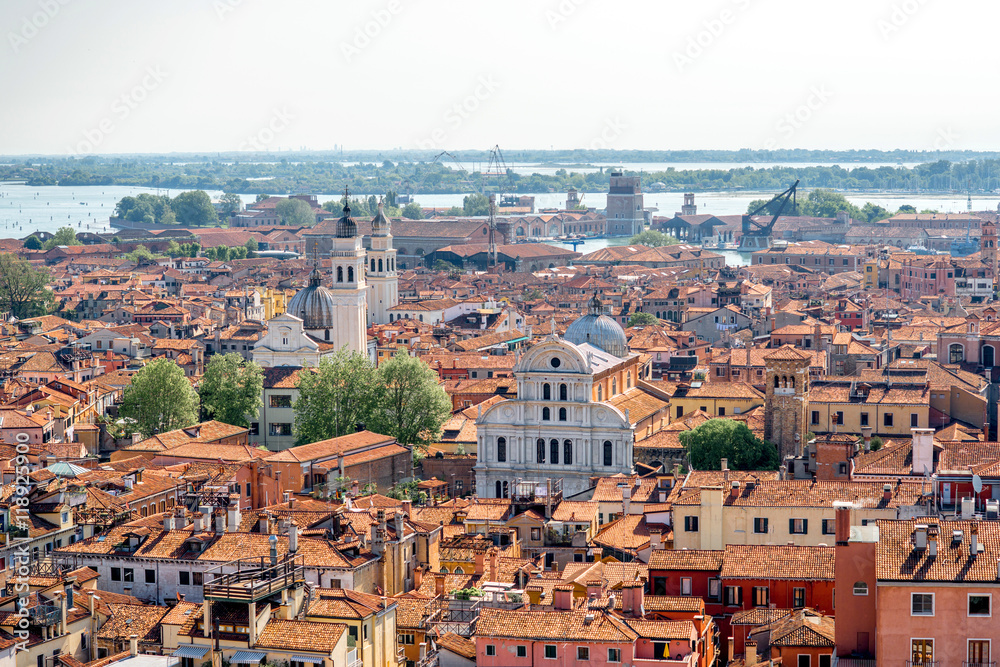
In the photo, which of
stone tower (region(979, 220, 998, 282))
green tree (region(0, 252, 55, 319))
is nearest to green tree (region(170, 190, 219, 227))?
green tree (region(0, 252, 55, 319))

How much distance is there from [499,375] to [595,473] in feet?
Result: 38.6

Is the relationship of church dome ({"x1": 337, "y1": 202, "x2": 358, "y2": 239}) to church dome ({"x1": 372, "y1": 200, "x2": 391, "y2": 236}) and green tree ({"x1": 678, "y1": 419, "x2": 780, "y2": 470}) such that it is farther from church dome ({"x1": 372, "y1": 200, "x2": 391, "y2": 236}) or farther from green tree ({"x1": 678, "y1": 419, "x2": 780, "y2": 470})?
green tree ({"x1": 678, "y1": 419, "x2": 780, "y2": 470})

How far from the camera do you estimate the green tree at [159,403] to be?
3553 centimetres

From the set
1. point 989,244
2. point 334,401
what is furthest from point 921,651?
point 989,244

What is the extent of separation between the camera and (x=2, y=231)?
449 ft

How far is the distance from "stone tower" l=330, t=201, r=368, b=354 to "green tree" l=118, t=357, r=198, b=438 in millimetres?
6431

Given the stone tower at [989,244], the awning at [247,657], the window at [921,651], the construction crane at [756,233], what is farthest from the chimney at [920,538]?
the construction crane at [756,233]

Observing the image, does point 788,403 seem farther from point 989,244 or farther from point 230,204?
point 230,204

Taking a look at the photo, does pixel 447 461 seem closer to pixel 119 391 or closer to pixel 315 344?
pixel 315 344

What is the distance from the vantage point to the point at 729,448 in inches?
1122

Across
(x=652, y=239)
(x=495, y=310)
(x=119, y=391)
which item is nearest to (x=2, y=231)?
(x=652, y=239)

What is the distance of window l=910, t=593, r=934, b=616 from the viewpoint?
13547 millimetres

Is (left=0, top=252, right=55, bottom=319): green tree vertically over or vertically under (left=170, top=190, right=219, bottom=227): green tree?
over

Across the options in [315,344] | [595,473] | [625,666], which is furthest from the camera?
[315,344]
